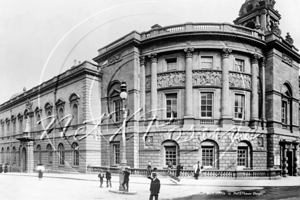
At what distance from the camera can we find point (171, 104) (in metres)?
24.1

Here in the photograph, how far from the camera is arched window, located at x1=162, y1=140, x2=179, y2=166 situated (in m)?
23.2

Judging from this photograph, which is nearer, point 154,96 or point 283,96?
point 154,96

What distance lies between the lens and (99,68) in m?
29.2

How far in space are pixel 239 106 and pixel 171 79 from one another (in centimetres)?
655

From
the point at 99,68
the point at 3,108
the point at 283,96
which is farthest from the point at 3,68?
the point at 3,108

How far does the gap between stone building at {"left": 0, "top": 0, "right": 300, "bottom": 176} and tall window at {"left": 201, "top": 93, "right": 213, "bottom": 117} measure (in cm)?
9

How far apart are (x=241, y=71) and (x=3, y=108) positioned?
40784 mm

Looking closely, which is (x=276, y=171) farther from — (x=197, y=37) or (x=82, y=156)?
(x=82, y=156)

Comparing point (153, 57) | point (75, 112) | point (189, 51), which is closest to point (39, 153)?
point (75, 112)

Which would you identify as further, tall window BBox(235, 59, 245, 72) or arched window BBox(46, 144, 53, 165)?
arched window BBox(46, 144, 53, 165)

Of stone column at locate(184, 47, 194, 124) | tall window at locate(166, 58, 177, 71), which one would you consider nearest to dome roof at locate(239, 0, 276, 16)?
stone column at locate(184, 47, 194, 124)

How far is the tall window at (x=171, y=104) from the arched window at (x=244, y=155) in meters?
6.34

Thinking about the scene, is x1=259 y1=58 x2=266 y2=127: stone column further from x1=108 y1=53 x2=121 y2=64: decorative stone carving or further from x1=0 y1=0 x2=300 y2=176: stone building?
x1=108 y1=53 x2=121 y2=64: decorative stone carving

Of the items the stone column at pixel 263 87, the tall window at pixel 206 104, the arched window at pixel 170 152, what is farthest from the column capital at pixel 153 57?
the stone column at pixel 263 87
